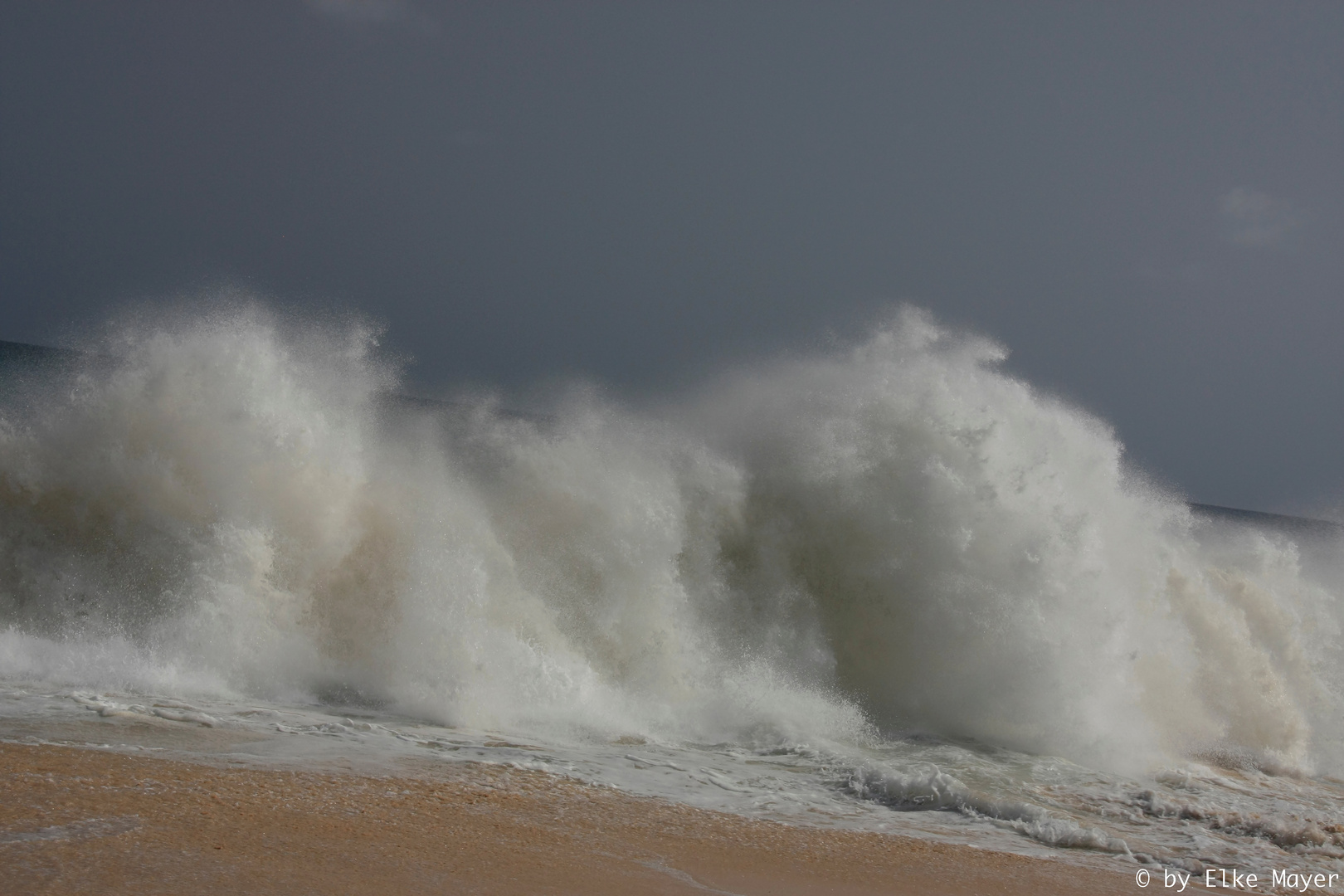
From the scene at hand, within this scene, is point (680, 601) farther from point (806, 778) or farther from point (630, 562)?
point (806, 778)

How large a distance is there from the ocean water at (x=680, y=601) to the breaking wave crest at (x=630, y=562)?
36mm

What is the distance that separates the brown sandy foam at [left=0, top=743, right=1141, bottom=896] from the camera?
150 inches

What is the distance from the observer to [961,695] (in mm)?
9039

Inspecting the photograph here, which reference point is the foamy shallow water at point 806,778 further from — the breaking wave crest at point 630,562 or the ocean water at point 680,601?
the breaking wave crest at point 630,562

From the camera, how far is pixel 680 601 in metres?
9.84

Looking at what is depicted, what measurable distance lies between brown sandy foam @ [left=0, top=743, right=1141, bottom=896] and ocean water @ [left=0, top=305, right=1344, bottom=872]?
1.79 ft

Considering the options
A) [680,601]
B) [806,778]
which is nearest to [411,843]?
[806,778]

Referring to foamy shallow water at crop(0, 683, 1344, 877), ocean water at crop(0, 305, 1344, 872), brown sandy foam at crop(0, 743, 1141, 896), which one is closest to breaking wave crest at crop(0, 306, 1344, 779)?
ocean water at crop(0, 305, 1344, 872)

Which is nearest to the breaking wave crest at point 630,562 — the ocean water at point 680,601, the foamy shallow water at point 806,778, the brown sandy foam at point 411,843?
the ocean water at point 680,601

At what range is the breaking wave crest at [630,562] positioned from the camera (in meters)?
8.12

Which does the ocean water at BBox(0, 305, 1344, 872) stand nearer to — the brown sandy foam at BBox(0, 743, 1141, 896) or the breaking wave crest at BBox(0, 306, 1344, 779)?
the breaking wave crest at BBox(0, 306, 1344, 779)

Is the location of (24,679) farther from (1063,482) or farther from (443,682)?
(1063,482)

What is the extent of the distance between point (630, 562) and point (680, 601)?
71 cm

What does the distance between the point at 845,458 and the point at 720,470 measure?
60.5 inches
